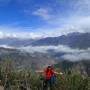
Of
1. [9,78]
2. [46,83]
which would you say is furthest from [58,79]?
[9,78]

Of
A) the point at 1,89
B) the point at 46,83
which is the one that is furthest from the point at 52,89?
the point at 1,89

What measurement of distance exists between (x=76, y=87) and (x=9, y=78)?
8.24m

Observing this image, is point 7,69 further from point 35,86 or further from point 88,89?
point 88,89

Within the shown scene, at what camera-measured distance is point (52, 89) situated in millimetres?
Answer: 26031

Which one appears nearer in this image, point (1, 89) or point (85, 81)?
point (85, 81)

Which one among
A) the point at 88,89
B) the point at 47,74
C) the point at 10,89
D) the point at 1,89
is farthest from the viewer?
the point at 1,89

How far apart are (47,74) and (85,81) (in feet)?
17.5

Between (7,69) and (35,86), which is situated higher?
(7,69)

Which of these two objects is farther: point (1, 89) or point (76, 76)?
point (1, 89)

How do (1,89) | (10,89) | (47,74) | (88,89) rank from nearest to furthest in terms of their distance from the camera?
(47,74), (88,89), (10,89), (1,89)

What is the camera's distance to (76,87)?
2775 cm

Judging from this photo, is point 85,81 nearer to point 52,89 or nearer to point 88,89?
point 88,89

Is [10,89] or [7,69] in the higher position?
[7,69]

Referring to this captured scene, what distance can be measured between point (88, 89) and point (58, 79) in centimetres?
311
